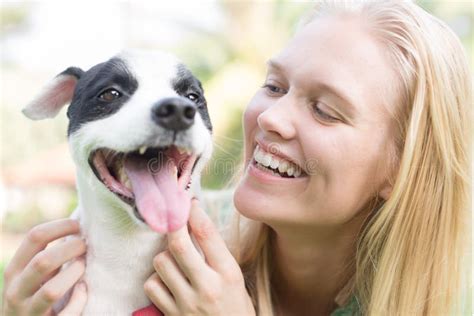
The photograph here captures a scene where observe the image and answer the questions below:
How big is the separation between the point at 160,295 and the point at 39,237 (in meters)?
0.38

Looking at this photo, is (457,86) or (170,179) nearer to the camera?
(170,179)

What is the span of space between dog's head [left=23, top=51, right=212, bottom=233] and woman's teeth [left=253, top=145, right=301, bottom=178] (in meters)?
0.18

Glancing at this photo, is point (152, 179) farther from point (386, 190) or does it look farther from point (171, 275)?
point (386, 190)

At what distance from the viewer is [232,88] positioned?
636cm

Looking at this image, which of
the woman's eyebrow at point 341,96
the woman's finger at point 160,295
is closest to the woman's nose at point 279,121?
the woman's eyebrow at point 341,96

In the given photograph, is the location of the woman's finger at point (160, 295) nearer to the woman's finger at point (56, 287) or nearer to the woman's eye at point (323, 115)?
the woman's finger at point (56, 287)

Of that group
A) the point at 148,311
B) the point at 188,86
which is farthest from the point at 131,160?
the point at 148,311

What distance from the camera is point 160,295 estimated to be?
59.3 inches

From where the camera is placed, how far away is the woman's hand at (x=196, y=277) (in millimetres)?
1506

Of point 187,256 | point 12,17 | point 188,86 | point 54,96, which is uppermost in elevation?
point 188,86

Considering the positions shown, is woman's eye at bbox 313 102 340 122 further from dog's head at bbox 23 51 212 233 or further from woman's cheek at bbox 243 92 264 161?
dog's head at bbox 23 51 212 233

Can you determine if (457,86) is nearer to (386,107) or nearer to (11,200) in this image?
(386,107)

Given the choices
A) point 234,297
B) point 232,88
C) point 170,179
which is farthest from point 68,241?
point 232,88

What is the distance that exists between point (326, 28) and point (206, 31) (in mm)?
5637
